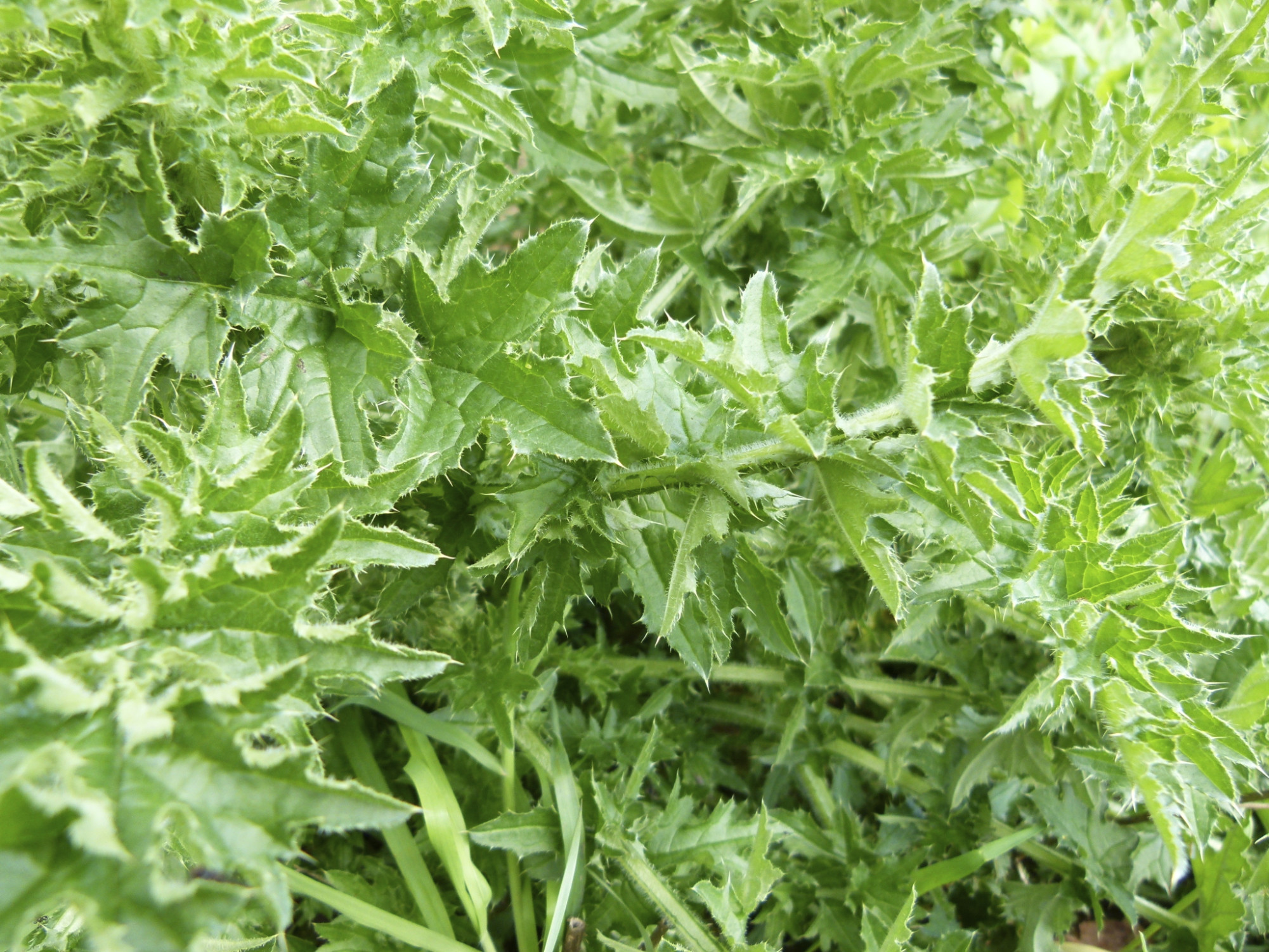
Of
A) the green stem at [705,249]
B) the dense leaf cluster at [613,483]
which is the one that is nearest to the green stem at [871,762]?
the dense leaf cluster at [613,483]

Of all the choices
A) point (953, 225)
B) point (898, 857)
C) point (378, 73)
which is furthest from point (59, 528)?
point (953, 225)

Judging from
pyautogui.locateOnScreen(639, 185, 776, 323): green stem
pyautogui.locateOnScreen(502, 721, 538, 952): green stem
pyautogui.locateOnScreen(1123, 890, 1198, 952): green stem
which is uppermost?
pyautogui.locateOnScreen(639, 185, 776, 323): green stem

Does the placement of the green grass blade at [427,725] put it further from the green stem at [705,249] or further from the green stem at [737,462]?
the green stem at [705,249]

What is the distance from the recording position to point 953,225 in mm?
3045

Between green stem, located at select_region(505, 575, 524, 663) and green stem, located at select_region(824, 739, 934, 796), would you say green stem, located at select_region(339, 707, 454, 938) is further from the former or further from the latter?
green stem, located at select_region(824, 739, 934, 796)

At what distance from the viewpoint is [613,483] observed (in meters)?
1.89

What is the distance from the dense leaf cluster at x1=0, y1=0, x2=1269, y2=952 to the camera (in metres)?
1.30

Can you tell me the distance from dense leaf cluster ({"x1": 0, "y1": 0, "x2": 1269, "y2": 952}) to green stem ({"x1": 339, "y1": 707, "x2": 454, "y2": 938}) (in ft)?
0.05

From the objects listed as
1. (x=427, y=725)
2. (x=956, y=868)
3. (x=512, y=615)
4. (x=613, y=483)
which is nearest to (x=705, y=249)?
(x=613, y=483)

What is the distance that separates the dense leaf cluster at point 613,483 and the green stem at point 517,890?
0.07ft

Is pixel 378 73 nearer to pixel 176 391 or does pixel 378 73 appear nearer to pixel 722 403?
pixel 176 391

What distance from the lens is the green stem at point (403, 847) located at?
7.09ft

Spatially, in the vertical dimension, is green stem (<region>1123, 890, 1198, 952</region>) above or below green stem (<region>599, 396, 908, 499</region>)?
below

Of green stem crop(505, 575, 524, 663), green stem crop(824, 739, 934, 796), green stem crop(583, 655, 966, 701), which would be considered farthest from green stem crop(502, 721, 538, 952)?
green stem crop(824, 739, 934, 796)
